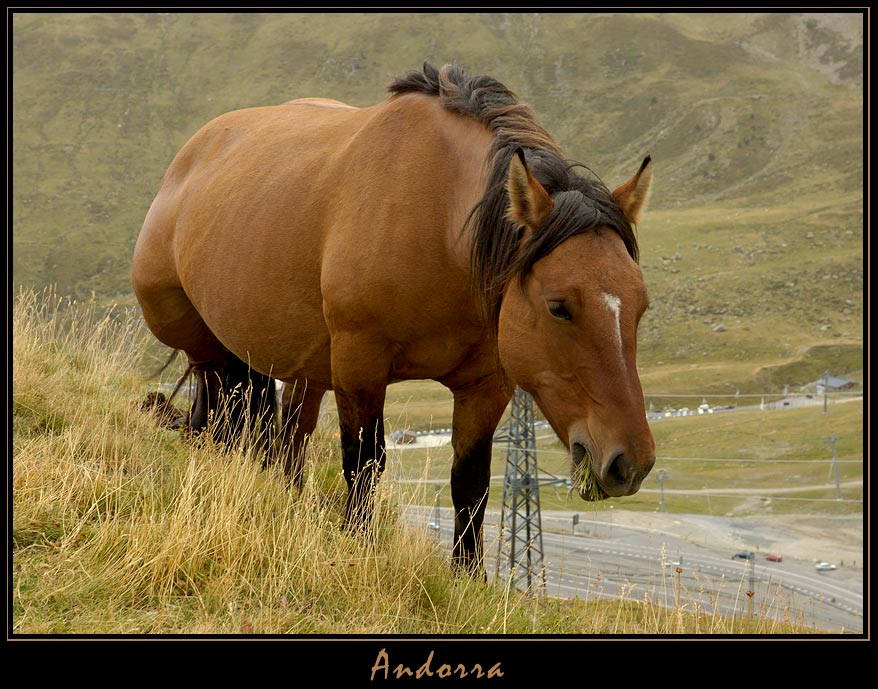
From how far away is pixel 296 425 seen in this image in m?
7.13

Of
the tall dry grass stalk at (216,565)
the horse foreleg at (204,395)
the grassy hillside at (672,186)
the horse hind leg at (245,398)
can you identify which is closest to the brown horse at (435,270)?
the horse hind leg at (245,398)

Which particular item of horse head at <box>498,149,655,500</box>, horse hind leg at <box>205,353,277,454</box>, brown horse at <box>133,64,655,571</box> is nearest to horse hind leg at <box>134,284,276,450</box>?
horse hind leg at <box>205,353,277,454</box>

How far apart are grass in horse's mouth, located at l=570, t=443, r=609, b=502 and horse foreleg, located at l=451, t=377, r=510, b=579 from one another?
115 centimetres

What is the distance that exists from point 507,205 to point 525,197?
17cm

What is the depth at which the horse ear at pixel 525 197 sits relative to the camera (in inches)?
161

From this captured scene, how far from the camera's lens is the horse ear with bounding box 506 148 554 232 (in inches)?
161

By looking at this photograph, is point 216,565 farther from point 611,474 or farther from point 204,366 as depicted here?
point 204,366

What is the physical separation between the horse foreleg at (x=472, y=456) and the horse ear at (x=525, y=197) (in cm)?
126

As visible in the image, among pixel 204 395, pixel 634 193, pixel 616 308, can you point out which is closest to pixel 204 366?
pixel 204 395

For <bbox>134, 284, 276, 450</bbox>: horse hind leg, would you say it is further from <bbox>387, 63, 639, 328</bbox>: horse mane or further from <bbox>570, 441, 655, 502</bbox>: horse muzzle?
<bbox>570, 441, 655, 502</bbox>: horse muzzle

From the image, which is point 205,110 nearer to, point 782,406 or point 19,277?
point 19,277

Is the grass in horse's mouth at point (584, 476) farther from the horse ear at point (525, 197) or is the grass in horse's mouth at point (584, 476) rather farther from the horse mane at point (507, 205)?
the horse ear at point (525, 197)

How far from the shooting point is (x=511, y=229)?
4285mm
